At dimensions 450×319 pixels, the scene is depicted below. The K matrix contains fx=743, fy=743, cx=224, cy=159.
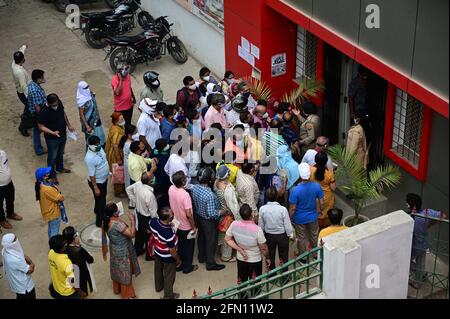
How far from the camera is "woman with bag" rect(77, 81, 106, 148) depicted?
40.0 ft

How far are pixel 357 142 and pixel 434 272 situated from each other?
2636mm

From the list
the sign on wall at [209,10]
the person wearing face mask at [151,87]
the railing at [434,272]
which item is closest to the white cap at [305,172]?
the railing at [434,272]

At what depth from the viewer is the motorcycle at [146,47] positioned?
15703 mm

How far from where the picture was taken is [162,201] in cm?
1098

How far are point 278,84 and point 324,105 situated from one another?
1.11 meters

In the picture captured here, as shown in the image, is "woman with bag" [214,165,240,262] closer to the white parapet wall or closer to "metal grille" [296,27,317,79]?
the white parapet wall

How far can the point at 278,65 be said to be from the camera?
1311 cm

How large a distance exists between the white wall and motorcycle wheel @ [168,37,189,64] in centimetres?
28

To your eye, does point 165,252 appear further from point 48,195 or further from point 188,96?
point 188,96

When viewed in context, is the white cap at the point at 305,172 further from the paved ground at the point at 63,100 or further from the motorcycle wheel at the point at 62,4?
the motorcycle wheel at the point at 62,4

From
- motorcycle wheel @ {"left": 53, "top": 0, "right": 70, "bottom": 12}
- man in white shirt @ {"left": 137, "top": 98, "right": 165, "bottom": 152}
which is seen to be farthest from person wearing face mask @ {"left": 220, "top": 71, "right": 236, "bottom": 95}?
motorcycle wheel @ {"left": 53, "top": 0, "right": 70, "bottom": 12}

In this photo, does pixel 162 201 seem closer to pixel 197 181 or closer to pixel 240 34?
pixel 197 181

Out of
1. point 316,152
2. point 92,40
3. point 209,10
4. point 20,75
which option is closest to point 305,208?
point 316,152
